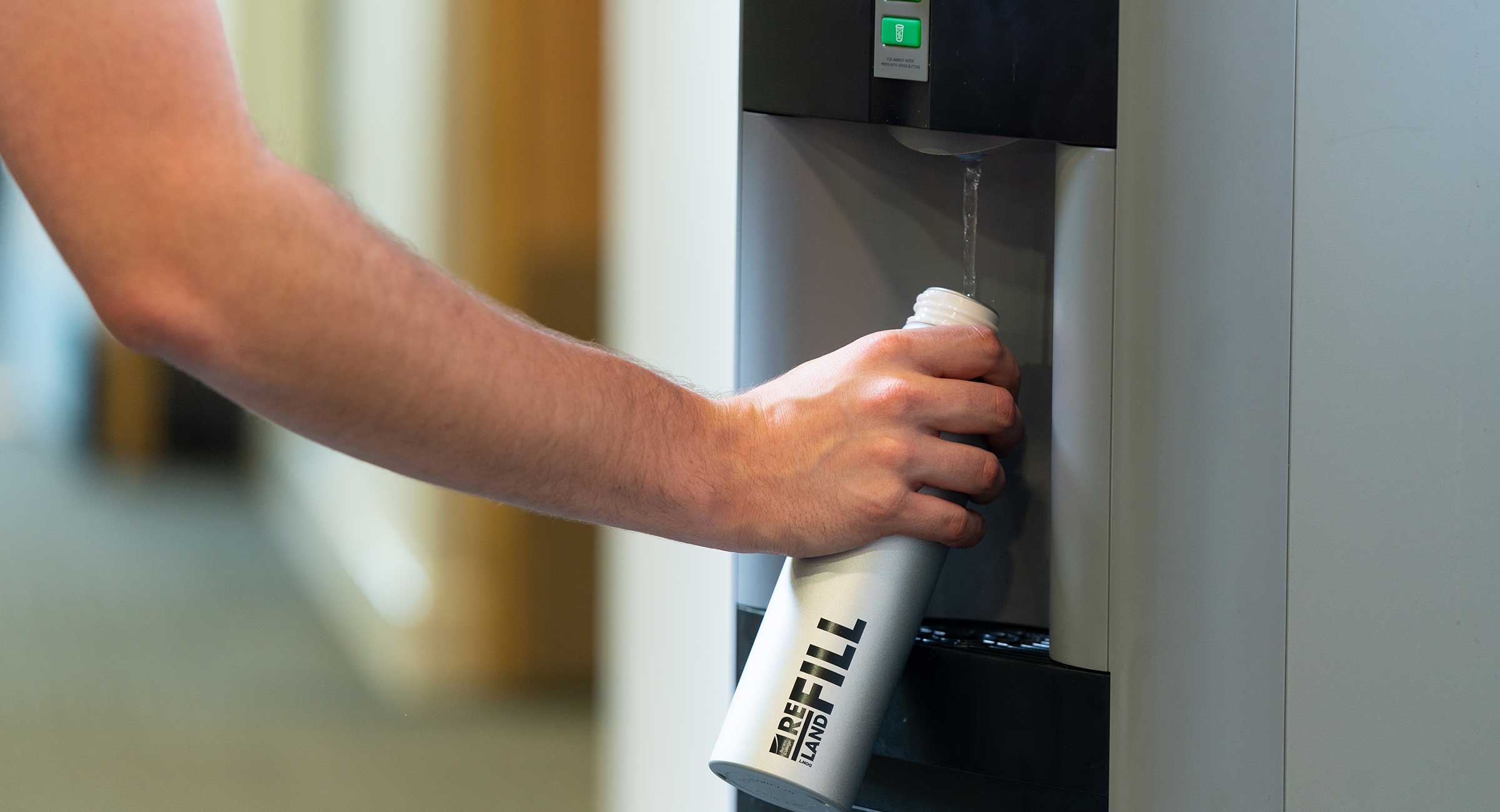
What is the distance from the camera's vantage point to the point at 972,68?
0.66 meters

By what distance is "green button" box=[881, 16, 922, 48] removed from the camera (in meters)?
0.67

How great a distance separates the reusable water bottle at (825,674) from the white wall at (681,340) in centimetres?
17

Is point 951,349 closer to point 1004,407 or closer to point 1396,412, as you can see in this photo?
point 1004,407

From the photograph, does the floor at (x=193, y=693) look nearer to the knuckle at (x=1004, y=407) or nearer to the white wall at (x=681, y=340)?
the white wall at (x=681, y=340)

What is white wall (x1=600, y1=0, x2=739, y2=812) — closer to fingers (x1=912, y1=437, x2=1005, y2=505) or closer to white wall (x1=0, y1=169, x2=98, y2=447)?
fingers (x1=912, y1=437, x2=1005, y2=505)

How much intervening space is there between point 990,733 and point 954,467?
0.52ft

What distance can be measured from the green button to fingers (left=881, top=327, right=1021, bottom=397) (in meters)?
0.16

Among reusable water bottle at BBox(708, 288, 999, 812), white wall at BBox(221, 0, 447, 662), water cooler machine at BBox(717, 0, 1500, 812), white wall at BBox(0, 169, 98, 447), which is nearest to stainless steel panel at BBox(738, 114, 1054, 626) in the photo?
water cooler machine at BBox(717, 0, 1500, 812)

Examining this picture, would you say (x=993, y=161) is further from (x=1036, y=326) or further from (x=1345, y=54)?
(x=1345, y=54)

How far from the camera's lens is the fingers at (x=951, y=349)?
0.64 m

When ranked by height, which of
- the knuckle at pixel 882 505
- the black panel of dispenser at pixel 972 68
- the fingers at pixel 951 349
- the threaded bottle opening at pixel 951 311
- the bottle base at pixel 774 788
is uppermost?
the black panel of dispenser at pixel 972 68

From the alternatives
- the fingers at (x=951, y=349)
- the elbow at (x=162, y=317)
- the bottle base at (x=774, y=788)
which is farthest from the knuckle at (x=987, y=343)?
the elbow at (x=162, y=317)

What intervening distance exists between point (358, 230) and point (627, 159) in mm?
1921

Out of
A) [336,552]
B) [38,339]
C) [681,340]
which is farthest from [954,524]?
[38,339]
